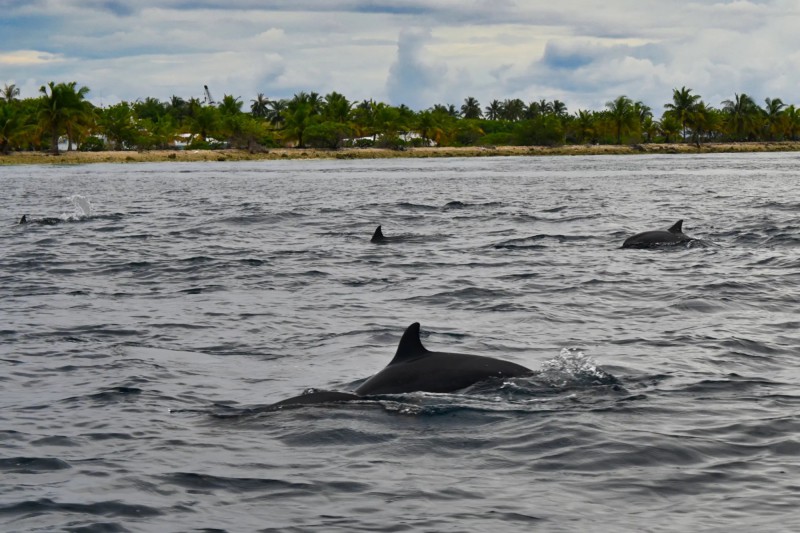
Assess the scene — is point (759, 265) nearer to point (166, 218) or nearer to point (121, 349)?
point (121, 349)

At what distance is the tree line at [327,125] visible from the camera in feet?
396

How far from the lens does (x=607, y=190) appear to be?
50.2 metres

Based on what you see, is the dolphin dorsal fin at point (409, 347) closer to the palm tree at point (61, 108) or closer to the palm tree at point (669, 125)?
the palm tree at point (61, 108)

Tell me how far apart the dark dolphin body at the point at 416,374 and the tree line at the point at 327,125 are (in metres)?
111

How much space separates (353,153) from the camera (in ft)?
454

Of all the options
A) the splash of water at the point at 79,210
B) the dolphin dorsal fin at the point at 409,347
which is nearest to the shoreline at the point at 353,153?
the splash of water at the point at 79,210

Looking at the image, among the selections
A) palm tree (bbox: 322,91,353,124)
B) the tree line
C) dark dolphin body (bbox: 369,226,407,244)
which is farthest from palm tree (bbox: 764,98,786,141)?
dark dolphin body (bbox: 369,226,407,244)

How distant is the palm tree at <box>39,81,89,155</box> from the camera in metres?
116

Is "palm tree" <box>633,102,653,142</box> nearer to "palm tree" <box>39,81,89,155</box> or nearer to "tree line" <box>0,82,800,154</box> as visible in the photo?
"tree line" <box>0,82,800,154</box>

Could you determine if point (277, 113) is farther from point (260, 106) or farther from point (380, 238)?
point (380, 238)

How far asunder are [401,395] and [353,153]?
130126 millimetres

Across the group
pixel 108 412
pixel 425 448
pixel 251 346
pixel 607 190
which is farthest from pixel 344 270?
pixel 607 190

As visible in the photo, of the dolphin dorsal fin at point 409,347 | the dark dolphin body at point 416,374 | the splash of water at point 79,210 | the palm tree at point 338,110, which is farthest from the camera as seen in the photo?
the palm tree at point 338,110

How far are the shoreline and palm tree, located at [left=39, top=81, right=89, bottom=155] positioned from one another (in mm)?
3786
